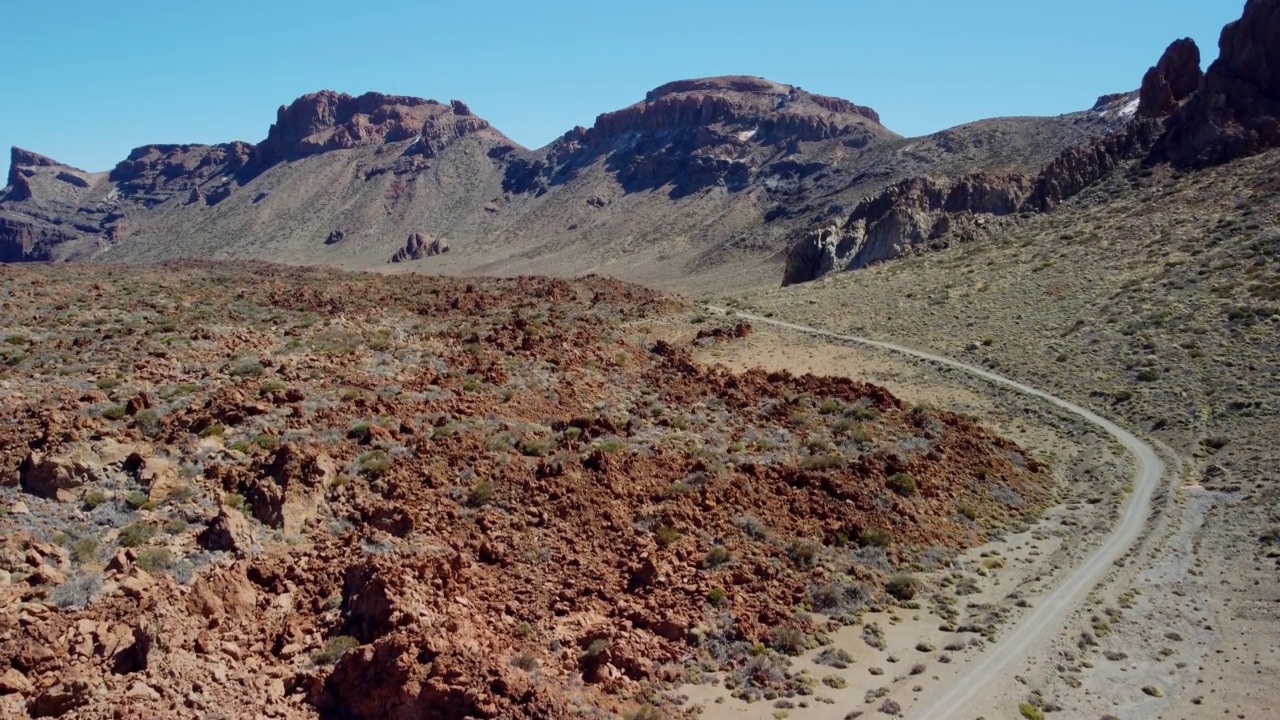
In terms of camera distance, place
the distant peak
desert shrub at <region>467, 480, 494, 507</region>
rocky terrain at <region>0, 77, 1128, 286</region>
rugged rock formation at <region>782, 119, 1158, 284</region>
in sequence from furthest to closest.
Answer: the distant peak, rocky terrain at <region>0, 77, 1128, 286</region>, rugged rock formation at <region>782, 119, 1158, 284</region>, desert shrub at <region>467, 480, 494, 507</region>

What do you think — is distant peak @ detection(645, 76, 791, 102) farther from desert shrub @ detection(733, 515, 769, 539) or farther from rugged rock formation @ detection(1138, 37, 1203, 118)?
desert shrub @ detection(733, 515, 769, 539)

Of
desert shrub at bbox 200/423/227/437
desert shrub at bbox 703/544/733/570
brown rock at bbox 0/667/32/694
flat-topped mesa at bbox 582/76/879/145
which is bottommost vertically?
brown rock at bbox 0/667/32/694

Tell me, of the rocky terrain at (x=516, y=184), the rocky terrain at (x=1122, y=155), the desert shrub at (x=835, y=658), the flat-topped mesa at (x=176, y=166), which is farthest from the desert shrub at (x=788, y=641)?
the flat-topped mesa at (x=176, y=166)

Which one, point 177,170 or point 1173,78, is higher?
point 177,170

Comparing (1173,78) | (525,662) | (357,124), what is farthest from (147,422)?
(357,124)

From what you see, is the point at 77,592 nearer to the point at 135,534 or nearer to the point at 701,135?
the point at 135,534

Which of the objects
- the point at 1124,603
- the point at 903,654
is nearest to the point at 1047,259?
the point at 1124,603

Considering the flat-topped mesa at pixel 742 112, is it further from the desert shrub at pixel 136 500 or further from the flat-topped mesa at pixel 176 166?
the desert shrub at pixel 136 500

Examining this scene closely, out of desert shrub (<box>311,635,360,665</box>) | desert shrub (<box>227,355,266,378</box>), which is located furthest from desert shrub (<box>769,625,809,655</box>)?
desert shrub (<box>227,355,266,378</box>)
